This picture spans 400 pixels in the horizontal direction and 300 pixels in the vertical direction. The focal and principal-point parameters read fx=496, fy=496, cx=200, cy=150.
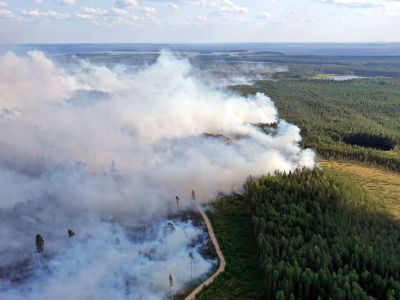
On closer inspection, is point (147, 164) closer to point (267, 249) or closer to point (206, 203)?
point (206, 203)

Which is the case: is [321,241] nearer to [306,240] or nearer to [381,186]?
[306,240]

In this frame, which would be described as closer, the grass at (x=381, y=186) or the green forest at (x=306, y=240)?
the green forest at (x=306, y=240)

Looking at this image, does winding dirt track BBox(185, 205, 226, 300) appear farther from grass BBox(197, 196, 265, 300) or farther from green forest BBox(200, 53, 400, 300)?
green forest BBox(200, 53, 400, 300)

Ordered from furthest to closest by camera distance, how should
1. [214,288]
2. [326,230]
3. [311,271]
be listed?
→ [326,230] → [214,288] → [311,271]

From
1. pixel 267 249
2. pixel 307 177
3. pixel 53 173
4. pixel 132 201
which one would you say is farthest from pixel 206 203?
pixel 53 173

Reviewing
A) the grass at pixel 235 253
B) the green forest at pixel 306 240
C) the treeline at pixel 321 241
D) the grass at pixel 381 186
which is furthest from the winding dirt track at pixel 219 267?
the grass at pixel 381 186

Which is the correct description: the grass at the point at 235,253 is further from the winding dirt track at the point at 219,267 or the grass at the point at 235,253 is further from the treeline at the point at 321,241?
the treeline at the point at 321,241
